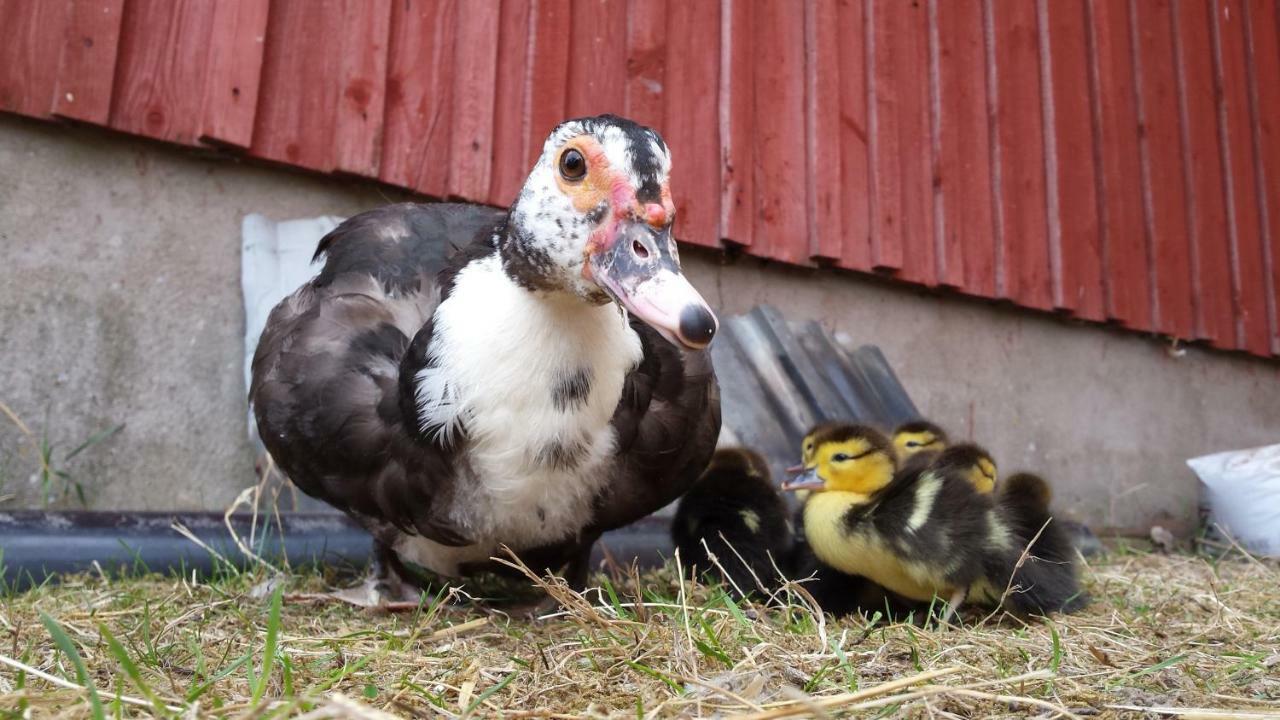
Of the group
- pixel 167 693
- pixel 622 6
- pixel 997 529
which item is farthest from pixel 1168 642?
pixel 622 6

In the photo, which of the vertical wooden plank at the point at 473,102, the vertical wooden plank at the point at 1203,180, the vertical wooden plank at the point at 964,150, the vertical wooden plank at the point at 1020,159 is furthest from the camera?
the vertical wooden plank at the point at 1203,180

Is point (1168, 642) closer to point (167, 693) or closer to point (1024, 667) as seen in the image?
point (1024, 667)

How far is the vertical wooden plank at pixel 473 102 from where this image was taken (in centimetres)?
404

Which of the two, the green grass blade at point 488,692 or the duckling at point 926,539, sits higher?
the duckling at point 926,539

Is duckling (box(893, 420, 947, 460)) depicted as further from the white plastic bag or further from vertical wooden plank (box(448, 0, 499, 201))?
the white plastic bag

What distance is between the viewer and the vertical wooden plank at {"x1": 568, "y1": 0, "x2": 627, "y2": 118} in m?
4.32

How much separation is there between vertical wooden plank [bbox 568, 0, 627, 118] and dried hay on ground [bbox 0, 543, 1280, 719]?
238cm

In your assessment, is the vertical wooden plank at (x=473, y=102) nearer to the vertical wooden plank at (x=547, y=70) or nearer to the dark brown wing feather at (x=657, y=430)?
the vertical wooden plank at (x=547, y=70)

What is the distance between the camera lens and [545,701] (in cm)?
166

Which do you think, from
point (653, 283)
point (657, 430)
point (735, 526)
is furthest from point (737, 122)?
point (653, 283)

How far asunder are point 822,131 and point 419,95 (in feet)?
6.59

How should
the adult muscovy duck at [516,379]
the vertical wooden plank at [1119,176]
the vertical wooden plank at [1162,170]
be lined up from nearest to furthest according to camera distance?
1. the adult muscovy duck at [516,379]
2. the vertical wooden plank at [1119,176]
3. the vertical wooden plank at [1162,170]

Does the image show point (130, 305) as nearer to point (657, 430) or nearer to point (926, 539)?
point (657, 430)

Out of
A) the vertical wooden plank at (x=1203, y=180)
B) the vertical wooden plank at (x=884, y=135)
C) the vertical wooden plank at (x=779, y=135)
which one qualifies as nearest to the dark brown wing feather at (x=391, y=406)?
the vertical wooden plank at (x=779, y=135)
